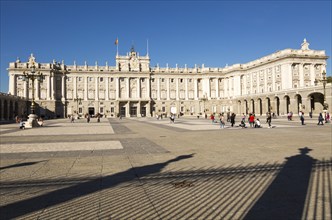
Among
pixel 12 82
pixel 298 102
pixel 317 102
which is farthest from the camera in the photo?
pixel 12 82

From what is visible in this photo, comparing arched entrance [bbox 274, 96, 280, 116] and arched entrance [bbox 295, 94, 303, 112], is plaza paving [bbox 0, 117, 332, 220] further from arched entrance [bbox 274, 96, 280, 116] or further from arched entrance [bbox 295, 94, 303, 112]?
arched entrance [bbox 274, 96, 280, 116]

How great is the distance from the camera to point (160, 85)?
90.7 m

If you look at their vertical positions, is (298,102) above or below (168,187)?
above

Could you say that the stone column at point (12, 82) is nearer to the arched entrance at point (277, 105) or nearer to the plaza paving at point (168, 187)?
the arched entrance at point (277, 105)

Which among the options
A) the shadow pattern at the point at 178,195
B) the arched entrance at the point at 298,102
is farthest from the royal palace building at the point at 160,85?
the shadow pattern at the point at 178,195

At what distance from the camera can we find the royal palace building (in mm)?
66500

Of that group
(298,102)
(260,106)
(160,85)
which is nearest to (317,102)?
(298,102)

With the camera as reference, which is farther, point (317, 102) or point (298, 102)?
point (298, 102)

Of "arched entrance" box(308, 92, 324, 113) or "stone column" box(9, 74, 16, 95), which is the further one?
"stone column" box(9, 74, 16, 95)

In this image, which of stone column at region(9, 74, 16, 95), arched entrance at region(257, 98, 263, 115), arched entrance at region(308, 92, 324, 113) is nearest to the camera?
arched entrance at region(308, 92, 324, 113)

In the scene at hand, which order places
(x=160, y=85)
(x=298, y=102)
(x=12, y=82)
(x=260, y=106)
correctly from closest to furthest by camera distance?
1. (x=298, y=102)
2. (x=260, y=106)
3. (x=12, y=82)
4. (x=160, y=85)

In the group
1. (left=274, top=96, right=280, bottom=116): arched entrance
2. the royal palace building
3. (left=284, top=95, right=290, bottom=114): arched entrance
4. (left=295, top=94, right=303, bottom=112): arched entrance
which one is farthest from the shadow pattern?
(left=274, top=96, right=280, bottom=116): arched entrance

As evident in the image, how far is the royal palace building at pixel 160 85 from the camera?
66.5 m

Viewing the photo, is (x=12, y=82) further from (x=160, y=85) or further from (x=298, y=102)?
(x=298, y=102)
